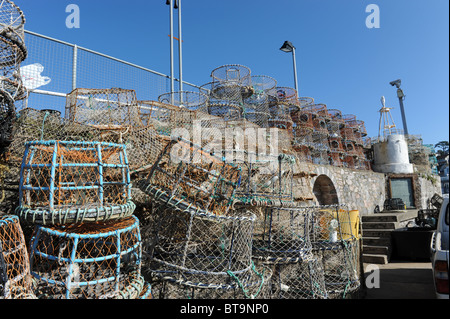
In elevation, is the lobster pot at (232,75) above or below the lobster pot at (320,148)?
above

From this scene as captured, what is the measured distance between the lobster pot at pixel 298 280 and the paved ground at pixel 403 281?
1318 mm

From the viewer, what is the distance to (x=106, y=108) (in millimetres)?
4223

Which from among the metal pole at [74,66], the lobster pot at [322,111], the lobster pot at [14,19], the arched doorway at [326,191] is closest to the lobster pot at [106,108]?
the lobster pot at [14,19]

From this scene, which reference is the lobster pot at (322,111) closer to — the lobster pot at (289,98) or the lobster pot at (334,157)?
the lobster pot at (334,157)

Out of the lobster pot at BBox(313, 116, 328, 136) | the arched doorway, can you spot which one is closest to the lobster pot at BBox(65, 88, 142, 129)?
the arched doorway

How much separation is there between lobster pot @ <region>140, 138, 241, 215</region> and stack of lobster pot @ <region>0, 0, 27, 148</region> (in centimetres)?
181

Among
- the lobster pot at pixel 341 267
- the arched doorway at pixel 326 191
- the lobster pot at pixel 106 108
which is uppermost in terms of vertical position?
the lobster pot at pixel 106 108

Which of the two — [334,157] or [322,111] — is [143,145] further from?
[322,111]

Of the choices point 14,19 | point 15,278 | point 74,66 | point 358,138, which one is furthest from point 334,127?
point 15,278

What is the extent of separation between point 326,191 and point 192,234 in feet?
25.8

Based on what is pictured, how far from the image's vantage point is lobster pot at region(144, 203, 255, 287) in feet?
8.36

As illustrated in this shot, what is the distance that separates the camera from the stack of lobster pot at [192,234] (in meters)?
2.54

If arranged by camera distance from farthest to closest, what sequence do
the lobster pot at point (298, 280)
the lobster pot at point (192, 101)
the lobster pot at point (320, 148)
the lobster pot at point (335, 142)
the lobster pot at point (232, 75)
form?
the lobster pot at point (335, 142) → the lobster pot at point (320, 148) → the lobster pot at point (232, 75) → the lobster pot at point (192, 101) → the lobster pot at point (298, 280)

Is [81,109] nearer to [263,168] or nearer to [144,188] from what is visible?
[144,188]
